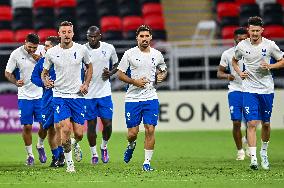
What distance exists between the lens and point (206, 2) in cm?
3244

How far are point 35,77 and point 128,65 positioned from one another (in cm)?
177

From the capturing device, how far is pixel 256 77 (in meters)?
16.1

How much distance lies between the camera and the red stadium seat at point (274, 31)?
30.1 metres

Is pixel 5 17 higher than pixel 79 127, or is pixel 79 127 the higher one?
pixel 5 17

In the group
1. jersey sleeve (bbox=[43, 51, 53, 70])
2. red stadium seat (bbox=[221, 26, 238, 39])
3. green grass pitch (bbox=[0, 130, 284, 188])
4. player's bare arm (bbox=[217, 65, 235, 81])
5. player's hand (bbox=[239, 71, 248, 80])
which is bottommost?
green grass pitch (bbox=[0, 130, 284, 188])

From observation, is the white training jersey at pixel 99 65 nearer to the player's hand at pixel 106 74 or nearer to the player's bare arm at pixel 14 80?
the player's hand at pixel 106 74

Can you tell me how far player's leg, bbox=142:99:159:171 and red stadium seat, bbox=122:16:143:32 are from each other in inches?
596

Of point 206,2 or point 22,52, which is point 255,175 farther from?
point 206,2

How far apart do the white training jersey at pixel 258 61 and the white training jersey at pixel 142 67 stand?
1422 millimetres

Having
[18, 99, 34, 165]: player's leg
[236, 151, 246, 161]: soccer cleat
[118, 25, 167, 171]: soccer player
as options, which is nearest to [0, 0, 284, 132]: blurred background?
[236, 151, 246, 161]: soccer cleat

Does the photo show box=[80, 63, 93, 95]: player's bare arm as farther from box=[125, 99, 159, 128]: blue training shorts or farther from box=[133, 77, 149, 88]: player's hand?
box=[125, 99, 159, 128]: blue training shorts

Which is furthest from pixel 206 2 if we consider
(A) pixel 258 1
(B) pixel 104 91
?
(B) pixel 104 91

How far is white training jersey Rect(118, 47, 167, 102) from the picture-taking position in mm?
16109

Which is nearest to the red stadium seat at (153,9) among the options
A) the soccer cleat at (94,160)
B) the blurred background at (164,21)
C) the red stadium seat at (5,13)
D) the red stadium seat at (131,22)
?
the blurred background at (164,21)
